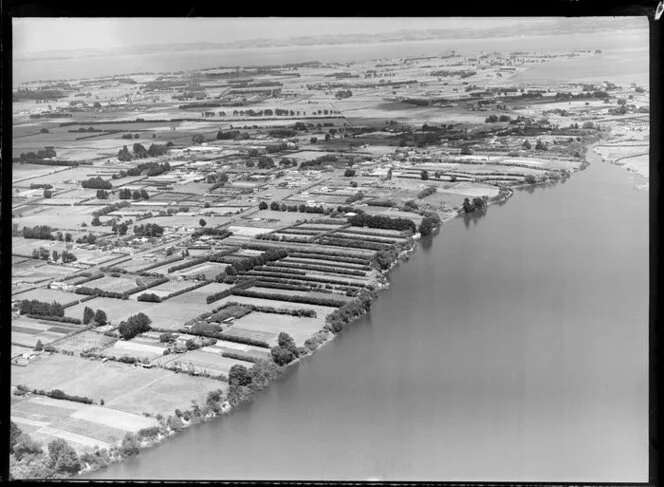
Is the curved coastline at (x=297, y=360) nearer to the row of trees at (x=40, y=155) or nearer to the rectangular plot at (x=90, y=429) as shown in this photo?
the rectangular plot at (x=90, y=429)

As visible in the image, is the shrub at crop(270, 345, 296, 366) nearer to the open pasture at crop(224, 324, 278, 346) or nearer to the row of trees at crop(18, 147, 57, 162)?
the open pasture at crop(224, 324, 278, 346)

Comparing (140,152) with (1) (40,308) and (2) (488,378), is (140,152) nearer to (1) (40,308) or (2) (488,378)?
(1) (40,308)

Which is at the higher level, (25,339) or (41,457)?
(25,339)

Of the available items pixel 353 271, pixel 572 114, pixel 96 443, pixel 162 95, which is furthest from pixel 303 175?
pixel 96 443

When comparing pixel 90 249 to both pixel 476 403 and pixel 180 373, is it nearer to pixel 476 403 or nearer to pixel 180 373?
pixel 180 373

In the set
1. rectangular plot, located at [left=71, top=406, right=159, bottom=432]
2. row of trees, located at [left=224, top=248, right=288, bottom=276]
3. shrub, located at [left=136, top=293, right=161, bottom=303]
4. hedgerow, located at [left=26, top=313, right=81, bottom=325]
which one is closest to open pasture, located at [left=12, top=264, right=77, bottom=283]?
Answer: hedgerow, located at [left=26, top=313, right=81, bottom=325]

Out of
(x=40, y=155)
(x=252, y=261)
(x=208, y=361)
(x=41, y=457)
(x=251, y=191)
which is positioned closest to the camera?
(x=41, y=457)

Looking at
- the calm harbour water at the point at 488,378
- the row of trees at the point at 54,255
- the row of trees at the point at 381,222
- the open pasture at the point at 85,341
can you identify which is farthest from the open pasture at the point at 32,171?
the row of trees at the point at 381,222

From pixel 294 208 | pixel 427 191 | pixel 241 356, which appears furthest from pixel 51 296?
pixel 427 191
